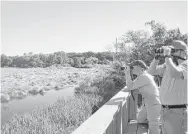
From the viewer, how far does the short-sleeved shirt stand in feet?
9.78

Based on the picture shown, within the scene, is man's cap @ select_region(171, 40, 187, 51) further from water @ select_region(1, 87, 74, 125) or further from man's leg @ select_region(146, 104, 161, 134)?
water @ select_region(1, 87, 74, 125)

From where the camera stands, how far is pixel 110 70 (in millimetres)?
14125

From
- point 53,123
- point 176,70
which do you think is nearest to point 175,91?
point 176,70

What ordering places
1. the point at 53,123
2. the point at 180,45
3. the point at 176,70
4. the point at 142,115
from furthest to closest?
1. the point at 53,123
2. the point at 142,115
3. the point at 180,45
4. the point at 176,70

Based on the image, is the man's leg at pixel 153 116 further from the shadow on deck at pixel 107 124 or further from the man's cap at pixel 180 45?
the man's cap at pixel 180 45

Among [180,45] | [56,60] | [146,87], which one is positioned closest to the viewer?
[180,45]

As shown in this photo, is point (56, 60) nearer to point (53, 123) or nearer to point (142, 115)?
point (53, 123)

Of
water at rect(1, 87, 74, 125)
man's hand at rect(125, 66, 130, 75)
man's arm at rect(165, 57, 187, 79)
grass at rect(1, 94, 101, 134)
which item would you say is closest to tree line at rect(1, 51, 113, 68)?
water at rect(1, 87, 74, 125)

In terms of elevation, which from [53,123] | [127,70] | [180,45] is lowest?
[53,123]

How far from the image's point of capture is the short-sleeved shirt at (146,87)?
2.98 metres

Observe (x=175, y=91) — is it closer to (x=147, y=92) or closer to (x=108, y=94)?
(x=147, y=92)

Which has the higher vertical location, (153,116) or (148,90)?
(148,90)

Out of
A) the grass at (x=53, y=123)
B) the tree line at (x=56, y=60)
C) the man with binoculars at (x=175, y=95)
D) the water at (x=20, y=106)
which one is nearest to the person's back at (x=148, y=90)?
the man with binoculars at (x=175, y=95)

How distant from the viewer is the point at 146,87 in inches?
119
